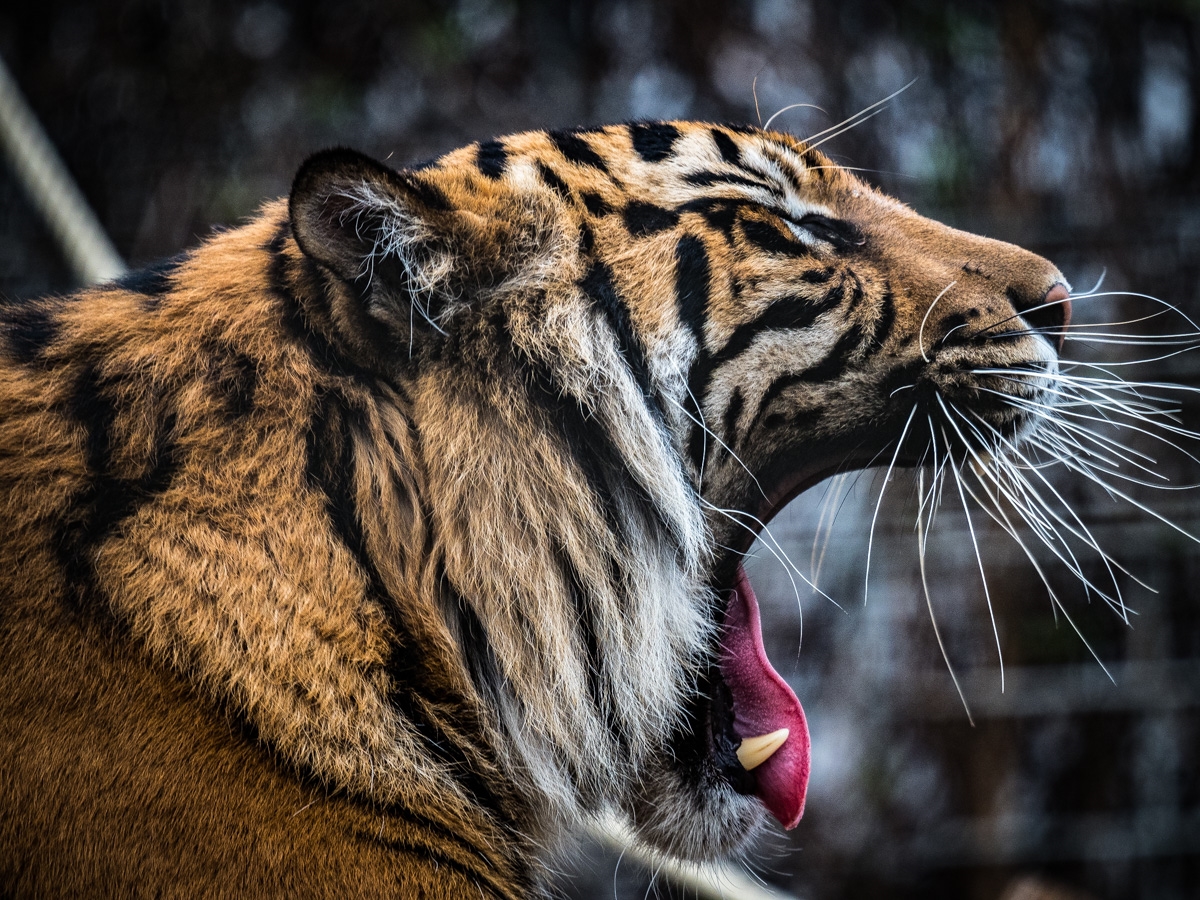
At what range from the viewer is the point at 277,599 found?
527mm

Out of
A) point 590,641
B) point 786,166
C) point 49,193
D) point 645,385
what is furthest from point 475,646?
point 49,193

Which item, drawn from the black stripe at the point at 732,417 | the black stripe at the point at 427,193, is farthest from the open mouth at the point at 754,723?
the black stripe at the point at 427,193

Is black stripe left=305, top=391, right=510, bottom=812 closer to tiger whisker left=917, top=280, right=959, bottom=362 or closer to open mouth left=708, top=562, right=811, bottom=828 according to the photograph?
open mouth left=708, top=562, right=811, bottom=828

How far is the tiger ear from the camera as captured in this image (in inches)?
20.3

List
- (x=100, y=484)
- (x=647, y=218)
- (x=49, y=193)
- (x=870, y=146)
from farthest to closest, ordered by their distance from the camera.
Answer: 1. (x=870, y=146)
2. (x=49, y=193)
3. (x=647, y=218)
4. (x=100, y=484)

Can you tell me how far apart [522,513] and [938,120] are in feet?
4.72

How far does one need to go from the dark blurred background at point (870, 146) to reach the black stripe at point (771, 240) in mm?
986

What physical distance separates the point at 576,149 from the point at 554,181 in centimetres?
5

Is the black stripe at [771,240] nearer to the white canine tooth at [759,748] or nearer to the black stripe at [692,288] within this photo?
the black stripe at [692,288]

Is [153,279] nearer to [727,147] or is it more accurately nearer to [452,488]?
[452,488]

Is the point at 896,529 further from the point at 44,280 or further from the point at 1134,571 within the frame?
the point at 44,280

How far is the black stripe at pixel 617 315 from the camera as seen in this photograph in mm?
612

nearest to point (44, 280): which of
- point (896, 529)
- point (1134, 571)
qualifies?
point (896, 529)

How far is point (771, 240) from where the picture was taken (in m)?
0.66
